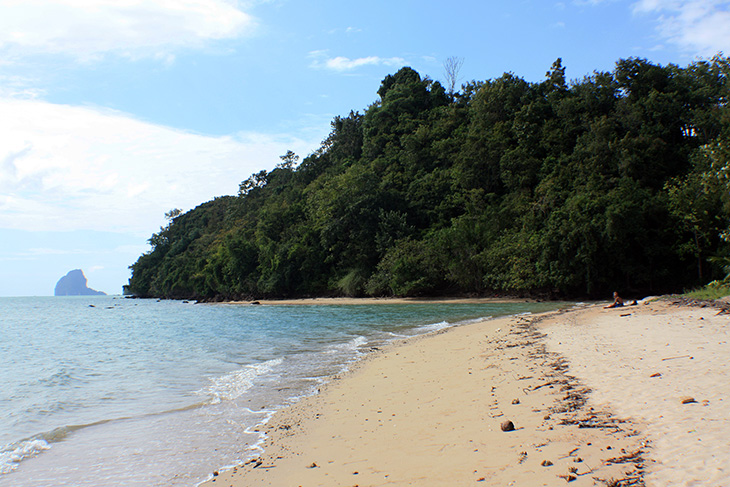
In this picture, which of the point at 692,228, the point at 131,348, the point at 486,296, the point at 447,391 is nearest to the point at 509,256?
the point at 486,296

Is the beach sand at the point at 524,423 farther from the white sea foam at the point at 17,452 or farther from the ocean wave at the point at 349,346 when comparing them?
the ocean wave at the point at 349,346

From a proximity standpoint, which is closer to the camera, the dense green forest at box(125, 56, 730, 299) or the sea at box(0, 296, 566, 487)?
the sea at box(0, 296, 566, 487)

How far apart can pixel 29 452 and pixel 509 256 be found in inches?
1496

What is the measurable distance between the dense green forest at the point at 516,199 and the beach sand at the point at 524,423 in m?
14.9

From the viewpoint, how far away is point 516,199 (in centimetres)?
4472

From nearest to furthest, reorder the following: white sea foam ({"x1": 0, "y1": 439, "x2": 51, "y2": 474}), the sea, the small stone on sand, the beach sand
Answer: the beach sand < the small stone on sand < the sea < white sea foam ({"x1": 0, "y1": 439, "x2": 51, "y2": 474})

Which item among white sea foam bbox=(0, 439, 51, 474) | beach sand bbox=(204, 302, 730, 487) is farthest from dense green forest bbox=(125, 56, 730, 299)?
white sea foam bbox=(0, 439, 51, 474)

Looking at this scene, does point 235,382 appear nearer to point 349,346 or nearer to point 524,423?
point 349,346

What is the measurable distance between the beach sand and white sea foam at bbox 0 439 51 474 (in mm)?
2854

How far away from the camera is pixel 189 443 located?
19.8 ft

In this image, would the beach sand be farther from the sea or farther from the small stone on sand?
the sea

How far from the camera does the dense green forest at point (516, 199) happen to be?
34906mm

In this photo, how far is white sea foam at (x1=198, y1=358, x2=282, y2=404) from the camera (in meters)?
8.76

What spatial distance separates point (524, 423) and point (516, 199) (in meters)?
42.2
